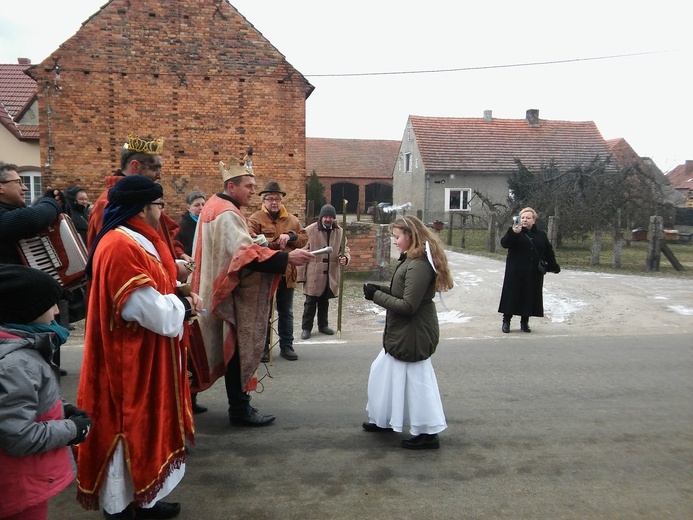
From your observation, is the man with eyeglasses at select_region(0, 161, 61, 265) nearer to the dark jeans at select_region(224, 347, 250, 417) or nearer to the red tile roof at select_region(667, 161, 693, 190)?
the dark jeans at select_region(224, 347, 250, 417)

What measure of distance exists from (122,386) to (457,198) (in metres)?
32.5

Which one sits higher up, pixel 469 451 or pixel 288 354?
pixel 288 354

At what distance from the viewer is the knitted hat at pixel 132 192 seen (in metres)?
3.05

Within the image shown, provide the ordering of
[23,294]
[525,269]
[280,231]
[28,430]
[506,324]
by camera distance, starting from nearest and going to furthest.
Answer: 1. [28,430]
2. [23,294]
3. [280,231]
4. [525,269]
5. [506,324]

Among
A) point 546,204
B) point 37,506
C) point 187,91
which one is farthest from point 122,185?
point 546,204

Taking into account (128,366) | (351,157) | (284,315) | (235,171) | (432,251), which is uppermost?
(351,157)

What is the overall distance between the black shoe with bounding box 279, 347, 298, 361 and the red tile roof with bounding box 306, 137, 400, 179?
38974 mm

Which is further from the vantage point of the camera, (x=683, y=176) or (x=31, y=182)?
(x=683, y=176)

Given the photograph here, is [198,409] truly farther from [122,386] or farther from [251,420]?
[122,386]

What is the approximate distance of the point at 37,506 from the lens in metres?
2.49

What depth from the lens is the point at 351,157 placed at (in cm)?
4850

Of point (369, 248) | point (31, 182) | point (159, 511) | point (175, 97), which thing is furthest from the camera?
point (31, 182)

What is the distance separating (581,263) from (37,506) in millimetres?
16119

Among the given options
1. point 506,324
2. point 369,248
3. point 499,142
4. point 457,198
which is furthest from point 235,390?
point 499,142
